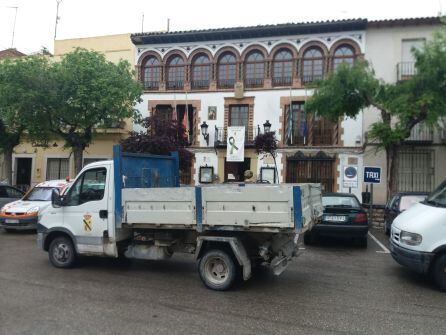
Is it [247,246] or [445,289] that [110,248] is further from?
[445,289]

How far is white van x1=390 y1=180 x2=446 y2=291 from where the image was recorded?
21.1 feet

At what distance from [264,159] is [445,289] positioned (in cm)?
1528

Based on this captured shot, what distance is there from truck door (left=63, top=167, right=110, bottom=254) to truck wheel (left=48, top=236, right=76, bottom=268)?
0.82 feet

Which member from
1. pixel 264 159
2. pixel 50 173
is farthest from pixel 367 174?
pixel 50 173

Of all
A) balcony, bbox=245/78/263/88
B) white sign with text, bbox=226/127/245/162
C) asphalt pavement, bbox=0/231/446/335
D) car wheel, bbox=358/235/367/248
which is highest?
balcony, bbox=245/78/263/88

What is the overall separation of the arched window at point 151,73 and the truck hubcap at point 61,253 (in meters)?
16.9

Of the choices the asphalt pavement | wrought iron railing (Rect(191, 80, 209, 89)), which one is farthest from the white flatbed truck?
wrought iron railing (Rect(191, 80, 209, 89))

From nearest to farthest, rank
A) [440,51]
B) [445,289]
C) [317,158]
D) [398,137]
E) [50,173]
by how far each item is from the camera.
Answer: [445,289], [440,51], [398,137], [317,158], [50,173]

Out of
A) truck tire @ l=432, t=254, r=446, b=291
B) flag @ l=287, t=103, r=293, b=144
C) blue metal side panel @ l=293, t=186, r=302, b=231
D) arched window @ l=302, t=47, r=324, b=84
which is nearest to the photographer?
blue metal side panel @ l=293, t=186, r=302, b=231

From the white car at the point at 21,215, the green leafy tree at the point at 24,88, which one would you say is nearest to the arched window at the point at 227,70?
the green leafy tree at the point at 24,88

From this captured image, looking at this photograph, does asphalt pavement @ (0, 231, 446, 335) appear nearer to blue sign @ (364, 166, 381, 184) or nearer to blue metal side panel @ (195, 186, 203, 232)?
blue metal side panel @ (195, 186, 203, 232)

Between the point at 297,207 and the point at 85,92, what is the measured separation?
1333 centimetres

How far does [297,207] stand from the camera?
5703 millimetres

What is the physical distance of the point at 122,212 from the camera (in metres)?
6.93
